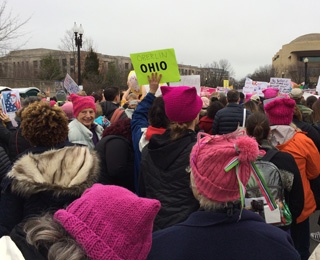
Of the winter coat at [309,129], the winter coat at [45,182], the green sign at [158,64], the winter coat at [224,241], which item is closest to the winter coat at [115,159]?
the winter coat at [45,182]

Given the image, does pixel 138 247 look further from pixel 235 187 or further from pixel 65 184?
pixel 65 184

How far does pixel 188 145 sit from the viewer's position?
2.87 metres

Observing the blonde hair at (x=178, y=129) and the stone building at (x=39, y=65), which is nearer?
the blonde hair at (x=178, y=129)

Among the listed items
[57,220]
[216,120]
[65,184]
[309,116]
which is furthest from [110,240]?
[309,116]

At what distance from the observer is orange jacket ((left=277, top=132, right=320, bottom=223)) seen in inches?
154

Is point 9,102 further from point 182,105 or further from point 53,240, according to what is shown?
point 53,240

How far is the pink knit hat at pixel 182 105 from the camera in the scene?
9.95ft

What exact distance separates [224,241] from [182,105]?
1.50 meters

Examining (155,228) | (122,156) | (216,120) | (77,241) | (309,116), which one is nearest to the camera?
(77,241)

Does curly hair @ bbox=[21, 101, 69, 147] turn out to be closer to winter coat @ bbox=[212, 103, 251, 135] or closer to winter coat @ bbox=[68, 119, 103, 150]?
winter coat @ bbox=[68, 119, 103, 150]

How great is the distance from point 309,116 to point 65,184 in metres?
5.51

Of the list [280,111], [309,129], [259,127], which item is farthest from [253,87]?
[259,127]

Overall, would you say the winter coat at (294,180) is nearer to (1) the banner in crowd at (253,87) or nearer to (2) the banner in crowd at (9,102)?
(2) the banner in crowd at (9,102)

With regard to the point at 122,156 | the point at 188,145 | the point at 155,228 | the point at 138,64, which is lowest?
the point at 155,228
